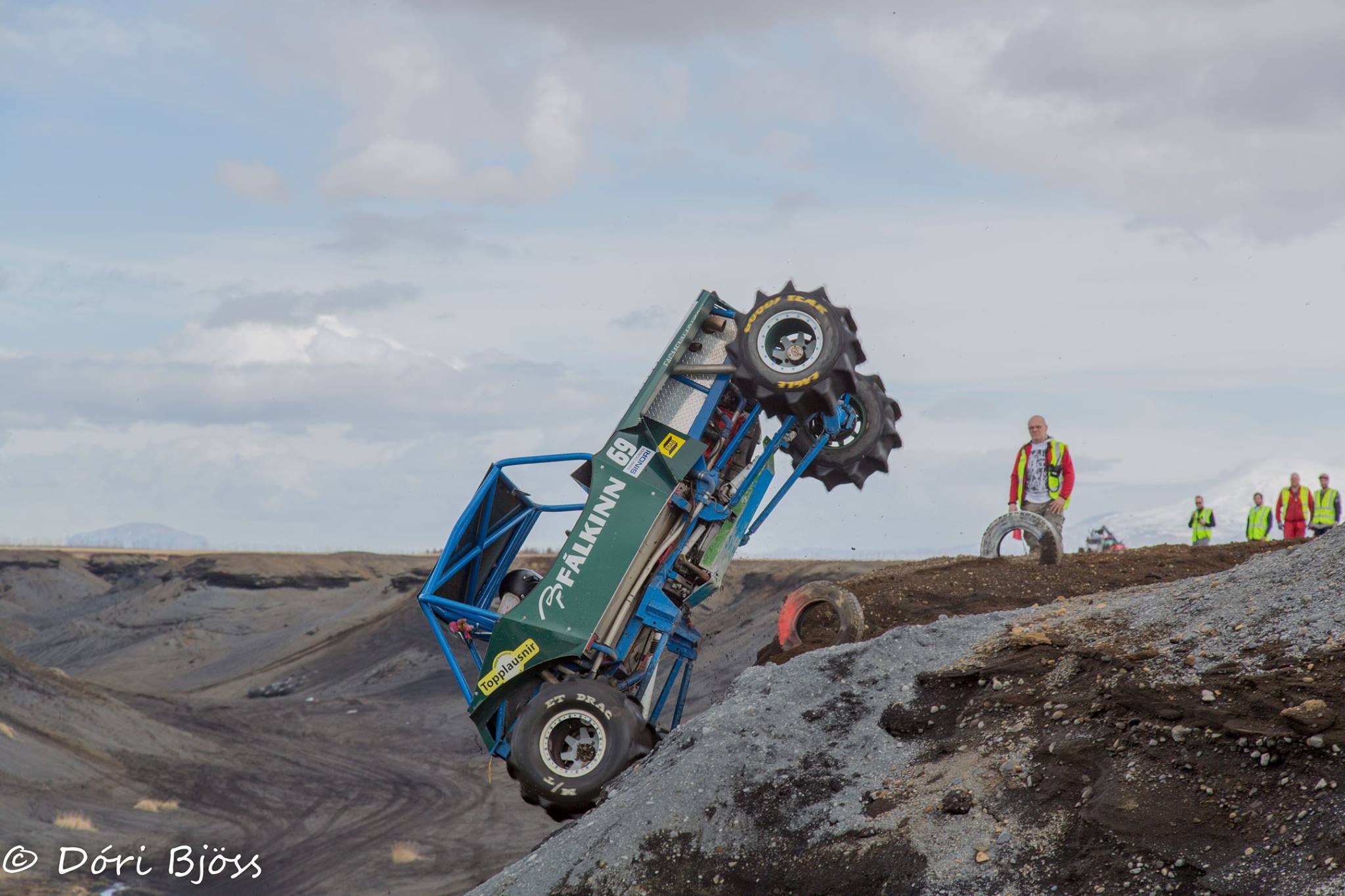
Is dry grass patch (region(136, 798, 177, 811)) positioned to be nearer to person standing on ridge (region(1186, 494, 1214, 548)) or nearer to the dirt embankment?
the dirt embankment

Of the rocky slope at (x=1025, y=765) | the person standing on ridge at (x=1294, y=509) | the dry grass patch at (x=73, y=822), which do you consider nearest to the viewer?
the rocky slope at (x=1025, y=765)

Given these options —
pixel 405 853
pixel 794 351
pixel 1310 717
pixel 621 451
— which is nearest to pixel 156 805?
pixel 405 853

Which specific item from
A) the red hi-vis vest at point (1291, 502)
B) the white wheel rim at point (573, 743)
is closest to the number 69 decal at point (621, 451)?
the white wheel rim at point (573, 743)

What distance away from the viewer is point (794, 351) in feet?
32.3

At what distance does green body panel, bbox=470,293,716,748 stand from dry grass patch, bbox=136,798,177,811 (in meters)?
14.1

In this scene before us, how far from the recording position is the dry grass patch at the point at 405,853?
18281mm

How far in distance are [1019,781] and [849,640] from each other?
145 inches

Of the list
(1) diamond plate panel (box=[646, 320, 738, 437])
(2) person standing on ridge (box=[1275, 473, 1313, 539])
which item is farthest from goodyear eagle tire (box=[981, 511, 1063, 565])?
(2) person standing on ridge (box=[1275, 473, 1313, 539])

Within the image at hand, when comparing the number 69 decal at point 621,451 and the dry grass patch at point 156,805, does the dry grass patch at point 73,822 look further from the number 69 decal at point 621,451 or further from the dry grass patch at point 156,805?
the number 69 decal at point 621,451

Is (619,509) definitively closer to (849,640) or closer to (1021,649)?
(849,640)

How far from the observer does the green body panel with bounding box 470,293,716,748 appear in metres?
9.65

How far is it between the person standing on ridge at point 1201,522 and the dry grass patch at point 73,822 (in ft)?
67.2

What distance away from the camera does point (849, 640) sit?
34.8 feet

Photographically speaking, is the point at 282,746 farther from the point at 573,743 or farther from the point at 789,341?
the point at 789,341
